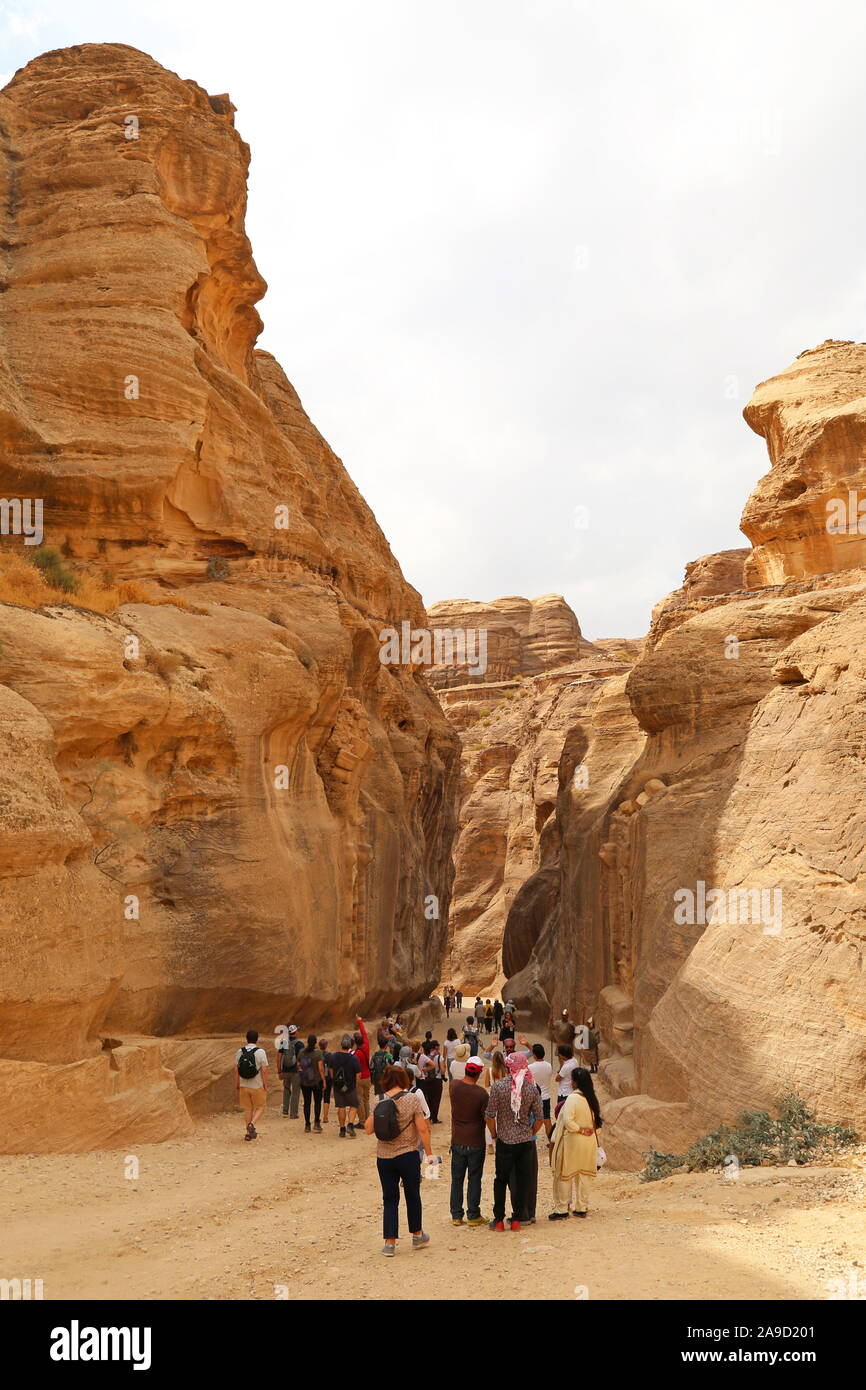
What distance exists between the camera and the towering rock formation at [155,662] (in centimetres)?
1305

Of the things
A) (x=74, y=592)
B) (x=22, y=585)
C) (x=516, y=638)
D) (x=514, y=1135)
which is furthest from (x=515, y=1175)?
(x=516, y=638)

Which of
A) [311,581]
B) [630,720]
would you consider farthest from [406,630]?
[311,581]

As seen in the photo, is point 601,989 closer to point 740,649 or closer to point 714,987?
point 740,649

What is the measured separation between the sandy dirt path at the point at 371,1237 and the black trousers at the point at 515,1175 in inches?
7.8

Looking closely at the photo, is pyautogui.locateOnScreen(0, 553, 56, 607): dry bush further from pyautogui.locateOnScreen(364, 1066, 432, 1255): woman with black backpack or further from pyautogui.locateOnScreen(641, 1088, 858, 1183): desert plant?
pyautogui.locateOnScreen(641, 1088, 858, 1183): desert plant

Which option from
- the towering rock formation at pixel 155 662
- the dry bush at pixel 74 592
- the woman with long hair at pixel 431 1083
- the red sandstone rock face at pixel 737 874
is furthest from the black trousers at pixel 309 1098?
the dry bush at pixel 74 592

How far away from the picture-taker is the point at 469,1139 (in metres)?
8.97

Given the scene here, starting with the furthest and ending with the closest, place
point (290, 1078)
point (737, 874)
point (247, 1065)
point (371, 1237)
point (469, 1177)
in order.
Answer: point (290, 1078)
point (737, 874)
point (247, 1065)
point (469, 1177)
point (371, 1237)

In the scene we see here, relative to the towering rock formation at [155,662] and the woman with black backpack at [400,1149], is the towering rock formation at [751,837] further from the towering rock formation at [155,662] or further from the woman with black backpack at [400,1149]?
the towering rock formation at [155,662]

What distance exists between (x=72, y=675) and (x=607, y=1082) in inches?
403

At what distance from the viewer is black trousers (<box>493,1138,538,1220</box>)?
8805mm

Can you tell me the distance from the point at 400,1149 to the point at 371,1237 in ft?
3.72

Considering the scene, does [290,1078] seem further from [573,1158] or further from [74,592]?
[573,1158]

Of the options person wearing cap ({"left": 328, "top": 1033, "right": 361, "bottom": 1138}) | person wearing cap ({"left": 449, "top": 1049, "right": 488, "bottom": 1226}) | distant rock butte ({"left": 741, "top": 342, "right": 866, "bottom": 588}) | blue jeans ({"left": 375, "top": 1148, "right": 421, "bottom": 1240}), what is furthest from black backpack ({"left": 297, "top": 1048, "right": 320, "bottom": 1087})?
distant rock butte ({"left": 741, "top": 342, "right": 866, "bottom": 588})
